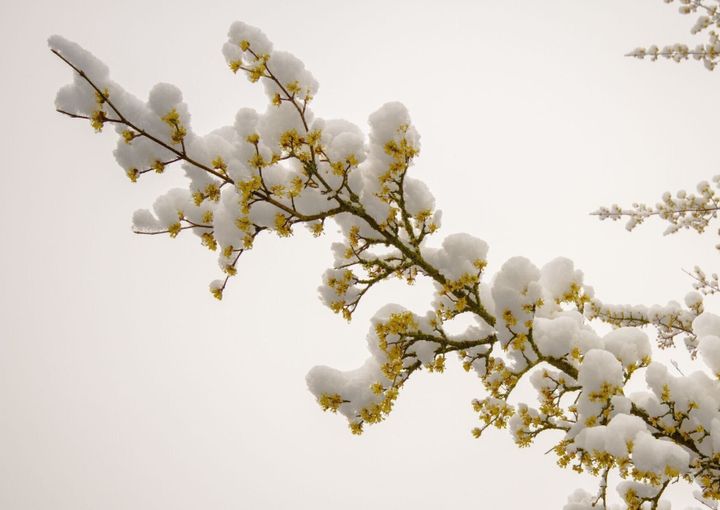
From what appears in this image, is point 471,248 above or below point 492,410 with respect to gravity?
above

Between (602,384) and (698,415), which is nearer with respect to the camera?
(602,384)

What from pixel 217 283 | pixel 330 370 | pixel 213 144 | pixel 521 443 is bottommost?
pixel 521 443

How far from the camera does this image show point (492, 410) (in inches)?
108

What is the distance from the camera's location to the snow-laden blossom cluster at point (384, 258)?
2.63 m

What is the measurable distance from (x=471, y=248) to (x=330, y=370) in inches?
49.6

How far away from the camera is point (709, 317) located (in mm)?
3018

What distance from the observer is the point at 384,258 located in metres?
3.15

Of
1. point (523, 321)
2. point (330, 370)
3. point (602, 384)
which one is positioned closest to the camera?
point (602, 384)

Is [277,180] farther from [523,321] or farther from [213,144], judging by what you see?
[523,321]

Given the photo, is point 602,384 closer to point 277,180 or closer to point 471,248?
point 471,248

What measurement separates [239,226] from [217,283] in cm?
52

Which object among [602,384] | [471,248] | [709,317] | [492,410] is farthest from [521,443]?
[709,317]

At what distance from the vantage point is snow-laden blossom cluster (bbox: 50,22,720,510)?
8.64 ft

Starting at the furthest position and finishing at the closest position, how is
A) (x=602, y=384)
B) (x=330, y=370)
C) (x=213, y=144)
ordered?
(x=330, y=370) < (x=213, y=144) < (x=602, y=384)
